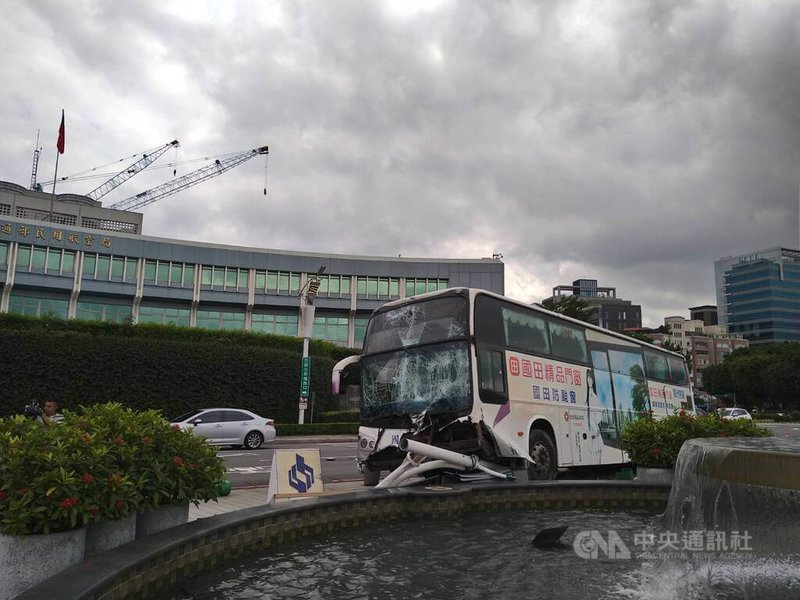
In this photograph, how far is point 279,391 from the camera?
3148 centimetres

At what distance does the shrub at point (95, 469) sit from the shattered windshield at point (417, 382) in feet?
17.8

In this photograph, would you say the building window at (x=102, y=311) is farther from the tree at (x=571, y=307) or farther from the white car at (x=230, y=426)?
the tree at (x=571, y=307)

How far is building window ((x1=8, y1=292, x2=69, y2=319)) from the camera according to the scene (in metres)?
46.5

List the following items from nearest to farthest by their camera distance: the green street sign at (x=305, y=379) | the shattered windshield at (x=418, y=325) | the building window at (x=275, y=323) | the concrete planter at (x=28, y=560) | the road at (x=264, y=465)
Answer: the concrete planter at (x=28, y=560) < the shattered windshield at (x=418, y=325) < the road at (x=264, y=465) < the green street sign at (x=305, y=379) < the building window at (x=275, y=323)

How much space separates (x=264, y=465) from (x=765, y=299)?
152m

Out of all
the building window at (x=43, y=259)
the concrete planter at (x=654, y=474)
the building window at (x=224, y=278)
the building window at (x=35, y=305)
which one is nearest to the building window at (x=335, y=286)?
the building window at (x=224, y=278)

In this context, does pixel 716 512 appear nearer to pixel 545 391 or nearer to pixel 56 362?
pixel 545 391

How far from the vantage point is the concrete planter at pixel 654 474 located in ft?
31.3

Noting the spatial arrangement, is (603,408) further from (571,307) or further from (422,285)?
(422,285)

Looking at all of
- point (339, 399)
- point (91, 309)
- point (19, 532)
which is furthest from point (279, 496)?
point (91, 309)

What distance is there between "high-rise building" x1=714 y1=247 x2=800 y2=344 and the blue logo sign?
148574 mm

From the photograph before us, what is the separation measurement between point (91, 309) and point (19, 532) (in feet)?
168

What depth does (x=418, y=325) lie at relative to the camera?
36.8 ft

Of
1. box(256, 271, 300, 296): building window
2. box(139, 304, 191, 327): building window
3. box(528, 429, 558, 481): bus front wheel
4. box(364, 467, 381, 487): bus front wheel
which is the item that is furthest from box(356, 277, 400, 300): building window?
box(364, 467, 381, 487): bus front wheel
